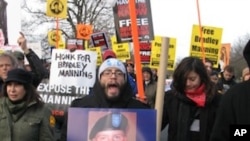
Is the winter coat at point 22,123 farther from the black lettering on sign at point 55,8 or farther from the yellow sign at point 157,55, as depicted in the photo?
the yellow sign at point 157,55

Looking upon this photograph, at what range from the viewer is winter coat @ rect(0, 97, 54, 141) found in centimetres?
419

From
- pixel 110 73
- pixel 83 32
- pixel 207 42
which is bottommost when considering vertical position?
pixel 110 73

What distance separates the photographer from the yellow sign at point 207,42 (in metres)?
11.6

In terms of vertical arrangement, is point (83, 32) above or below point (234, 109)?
above

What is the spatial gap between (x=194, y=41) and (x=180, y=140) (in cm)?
728

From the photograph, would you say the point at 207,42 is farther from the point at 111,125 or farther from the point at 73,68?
the point at 111,125

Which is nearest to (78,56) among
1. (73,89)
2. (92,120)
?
(73,89)

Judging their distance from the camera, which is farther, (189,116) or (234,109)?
(189,116)

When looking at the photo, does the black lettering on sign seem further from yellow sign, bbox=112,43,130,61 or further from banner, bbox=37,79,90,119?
banner, bbox=37,79,90,119

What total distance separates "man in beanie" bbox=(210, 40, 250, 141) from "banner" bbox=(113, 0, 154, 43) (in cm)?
384

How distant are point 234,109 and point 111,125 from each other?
3.28ft

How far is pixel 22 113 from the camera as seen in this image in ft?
14.0

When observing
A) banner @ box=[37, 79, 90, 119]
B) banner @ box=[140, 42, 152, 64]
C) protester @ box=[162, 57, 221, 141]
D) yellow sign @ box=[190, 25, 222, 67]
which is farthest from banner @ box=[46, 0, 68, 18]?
protester @ box=[162, 57, 221, 141]

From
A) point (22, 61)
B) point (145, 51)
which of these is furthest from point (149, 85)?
point (145, 51)
